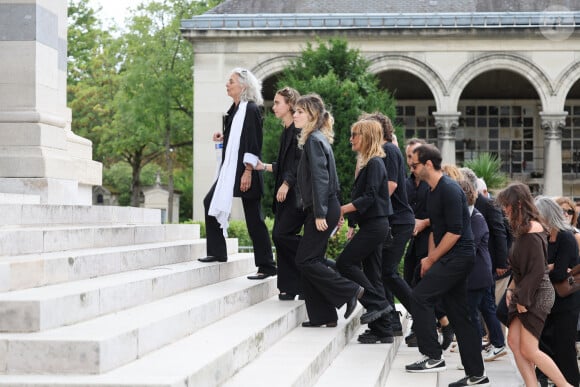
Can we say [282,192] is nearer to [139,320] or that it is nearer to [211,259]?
[211,259]

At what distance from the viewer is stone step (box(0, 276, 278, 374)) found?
5.00 meters

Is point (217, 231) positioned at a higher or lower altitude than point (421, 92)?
lower

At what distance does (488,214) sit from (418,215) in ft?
2.63

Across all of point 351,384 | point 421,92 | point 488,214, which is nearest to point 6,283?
point 351,384

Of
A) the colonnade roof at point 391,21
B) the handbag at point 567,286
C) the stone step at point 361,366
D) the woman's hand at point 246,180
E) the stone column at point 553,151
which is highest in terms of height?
the colonnade roof at point 391,21

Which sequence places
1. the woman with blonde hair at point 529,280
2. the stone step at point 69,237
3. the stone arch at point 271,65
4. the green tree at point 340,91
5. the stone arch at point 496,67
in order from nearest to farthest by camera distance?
the stone step at point 69,237 < the woman with blonde hair at point 529,280 < the green tree at point 340,91 < the stone arch at point 496,67 < the stone arch at point 271,65

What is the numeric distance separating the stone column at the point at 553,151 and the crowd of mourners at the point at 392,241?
80.7ft

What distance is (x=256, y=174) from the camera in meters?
9.07

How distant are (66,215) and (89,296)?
9.60ft

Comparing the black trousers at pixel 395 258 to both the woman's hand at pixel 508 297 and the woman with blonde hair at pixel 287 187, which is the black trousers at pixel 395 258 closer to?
the woman with blonde hair at pixel 287 187

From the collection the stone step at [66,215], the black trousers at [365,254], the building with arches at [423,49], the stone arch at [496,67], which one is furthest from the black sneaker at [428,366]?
the stone arch at [496,67]

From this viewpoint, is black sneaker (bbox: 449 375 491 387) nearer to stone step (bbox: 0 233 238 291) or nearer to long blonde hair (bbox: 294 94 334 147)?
long blonde hair (bbox: 294 94 334 147)

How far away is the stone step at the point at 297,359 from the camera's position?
5.93 meters

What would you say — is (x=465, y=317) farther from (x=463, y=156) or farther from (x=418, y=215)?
(x=463, y=156)
